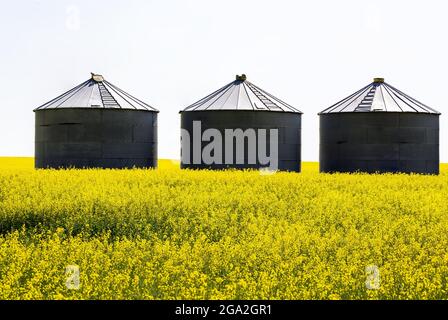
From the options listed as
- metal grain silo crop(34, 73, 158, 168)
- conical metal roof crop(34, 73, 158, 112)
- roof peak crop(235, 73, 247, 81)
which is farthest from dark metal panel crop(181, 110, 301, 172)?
roof peak crop(235, 73, 247, 81)

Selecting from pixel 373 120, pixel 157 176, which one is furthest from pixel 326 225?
pixel 373 120

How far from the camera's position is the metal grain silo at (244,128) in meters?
28.5

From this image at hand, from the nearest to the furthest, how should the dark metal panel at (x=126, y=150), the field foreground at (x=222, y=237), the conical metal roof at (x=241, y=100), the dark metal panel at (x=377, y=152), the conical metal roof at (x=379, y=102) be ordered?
1. the field foreground at (x=222, y=237)
2. the dark metal panel at (x=126, y=150)
3. the dark metal panel at (x=377, y=152)
4. the conical metal roof at (x=241, y=100)
5. the conical metal roof at (x=379, y=102)

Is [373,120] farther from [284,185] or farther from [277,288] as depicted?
[277,288]

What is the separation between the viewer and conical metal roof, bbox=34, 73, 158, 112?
29250 mm

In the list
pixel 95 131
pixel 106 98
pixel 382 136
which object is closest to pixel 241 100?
pixel 106 98

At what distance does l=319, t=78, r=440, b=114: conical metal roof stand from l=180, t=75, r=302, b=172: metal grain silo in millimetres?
2191

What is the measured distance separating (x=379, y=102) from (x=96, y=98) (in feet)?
39.3

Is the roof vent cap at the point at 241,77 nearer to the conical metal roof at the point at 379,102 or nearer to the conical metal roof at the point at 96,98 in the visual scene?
the conical metal roof at the point at 379,102

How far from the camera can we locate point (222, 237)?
13.4 metres

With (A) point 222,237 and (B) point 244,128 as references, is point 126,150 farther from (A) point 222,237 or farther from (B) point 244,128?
(A) point 222,237

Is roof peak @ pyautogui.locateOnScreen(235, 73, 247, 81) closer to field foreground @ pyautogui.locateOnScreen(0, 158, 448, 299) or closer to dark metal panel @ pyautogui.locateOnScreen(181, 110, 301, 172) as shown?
dark metal panel @ pyautogui.locateOnScreen(181, 110, 301, 172)

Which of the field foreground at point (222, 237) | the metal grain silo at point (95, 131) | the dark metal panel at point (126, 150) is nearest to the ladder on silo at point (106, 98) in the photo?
the metal grain silo at point (95, 131)

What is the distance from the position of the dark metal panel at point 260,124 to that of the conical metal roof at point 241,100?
26cm
